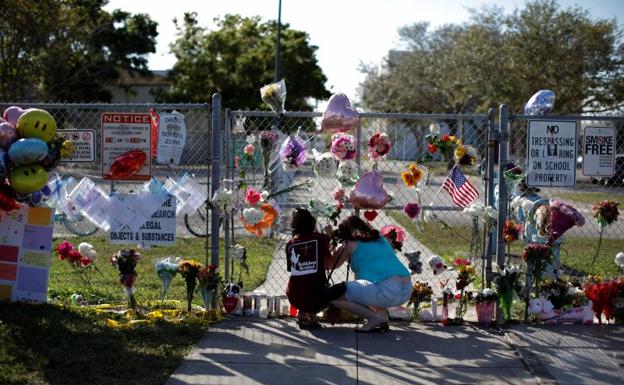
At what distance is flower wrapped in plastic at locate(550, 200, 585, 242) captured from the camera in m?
7.22

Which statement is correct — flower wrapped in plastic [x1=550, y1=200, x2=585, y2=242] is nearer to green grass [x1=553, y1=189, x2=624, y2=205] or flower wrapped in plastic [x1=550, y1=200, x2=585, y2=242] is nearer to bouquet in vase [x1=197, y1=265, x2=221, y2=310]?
bouquet in vase [x1=197, y1=265, x2=221, y2=310]

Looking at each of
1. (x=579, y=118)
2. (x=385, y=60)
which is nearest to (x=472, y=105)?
(x=385, y=60)

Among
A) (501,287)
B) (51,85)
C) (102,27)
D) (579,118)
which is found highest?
(102,27)

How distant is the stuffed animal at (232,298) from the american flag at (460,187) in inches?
83.5

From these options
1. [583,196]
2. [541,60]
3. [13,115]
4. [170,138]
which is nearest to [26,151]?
[13,115]

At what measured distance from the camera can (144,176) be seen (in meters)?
6.92

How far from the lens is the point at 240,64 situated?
36500 millimetres

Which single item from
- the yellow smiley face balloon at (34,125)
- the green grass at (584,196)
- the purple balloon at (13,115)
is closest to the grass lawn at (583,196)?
the green grass at (584,196)

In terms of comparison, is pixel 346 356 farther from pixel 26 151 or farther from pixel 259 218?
pixel 26 151

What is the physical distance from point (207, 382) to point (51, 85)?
27.1 meters

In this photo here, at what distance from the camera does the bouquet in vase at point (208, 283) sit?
6750 mm

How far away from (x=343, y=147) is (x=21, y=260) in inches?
121

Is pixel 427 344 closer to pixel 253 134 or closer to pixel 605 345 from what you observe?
pixel 605 345

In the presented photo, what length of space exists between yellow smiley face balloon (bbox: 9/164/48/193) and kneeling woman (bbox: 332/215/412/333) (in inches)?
103
